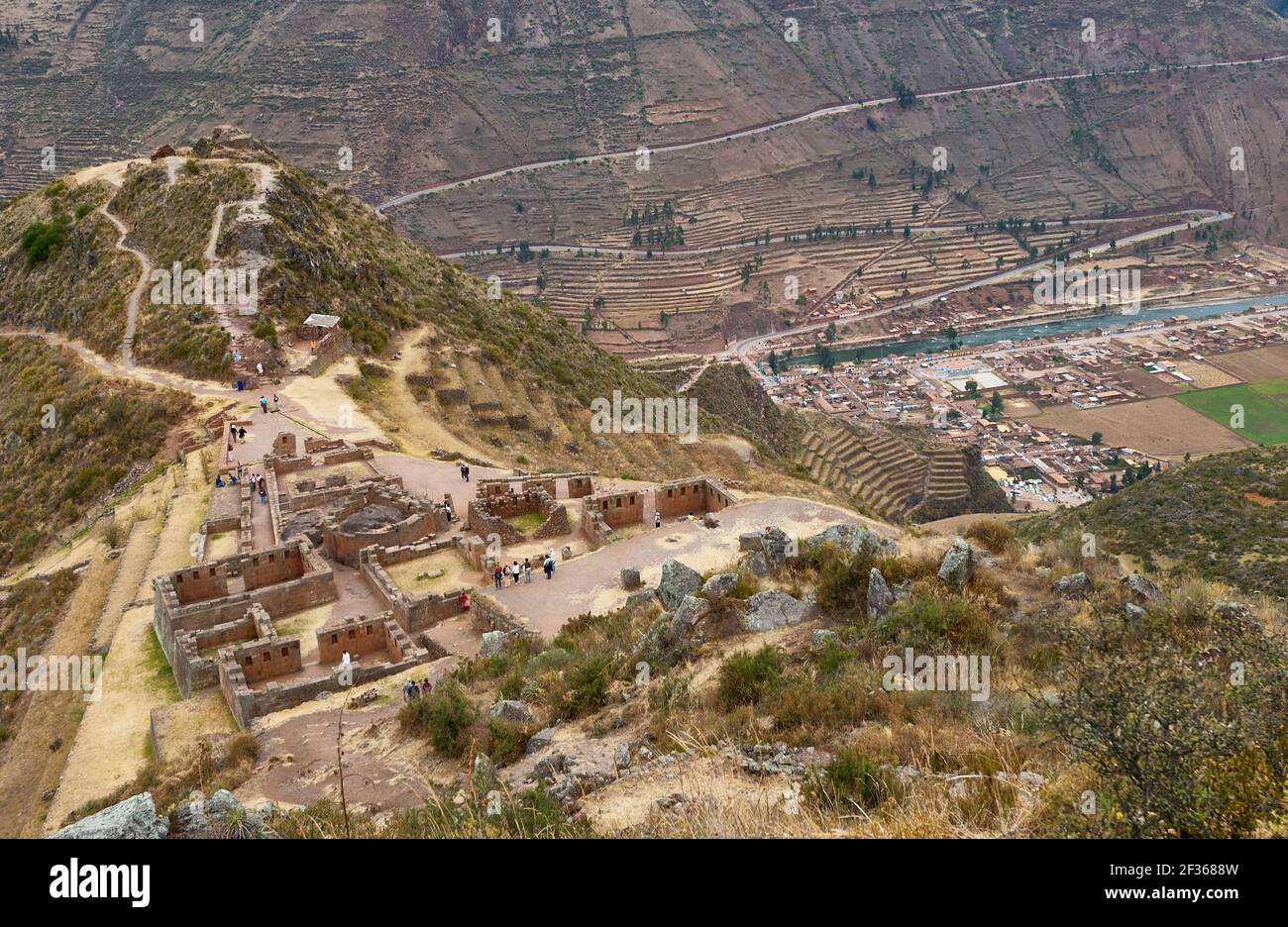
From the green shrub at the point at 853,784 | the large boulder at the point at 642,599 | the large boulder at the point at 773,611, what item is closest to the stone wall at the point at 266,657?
the large boulder at the point at 642,599

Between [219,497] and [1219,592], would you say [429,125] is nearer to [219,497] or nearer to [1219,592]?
[219,497]

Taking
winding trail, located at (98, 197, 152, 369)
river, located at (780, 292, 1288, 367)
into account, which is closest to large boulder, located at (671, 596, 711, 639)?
winding trail, located at (98, 197, 152, 369)

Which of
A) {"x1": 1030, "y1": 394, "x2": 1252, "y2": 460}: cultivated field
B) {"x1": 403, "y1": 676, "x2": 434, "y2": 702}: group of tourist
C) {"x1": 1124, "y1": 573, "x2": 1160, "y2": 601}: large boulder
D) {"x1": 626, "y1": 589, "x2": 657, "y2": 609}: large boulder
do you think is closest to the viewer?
{"x1": 1124, "y1": 573, "x2": 1160, "y2": 601}: large boulder

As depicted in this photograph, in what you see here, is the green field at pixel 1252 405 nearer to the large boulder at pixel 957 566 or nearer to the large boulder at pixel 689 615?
the large boulder at pixel 957 566

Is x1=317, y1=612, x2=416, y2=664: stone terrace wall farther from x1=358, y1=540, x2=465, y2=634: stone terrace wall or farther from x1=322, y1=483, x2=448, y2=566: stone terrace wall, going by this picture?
x1=322, y1=483, x2=448, y2=566: stone terrace wall

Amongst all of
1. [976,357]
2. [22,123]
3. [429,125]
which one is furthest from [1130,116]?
[22,123]
